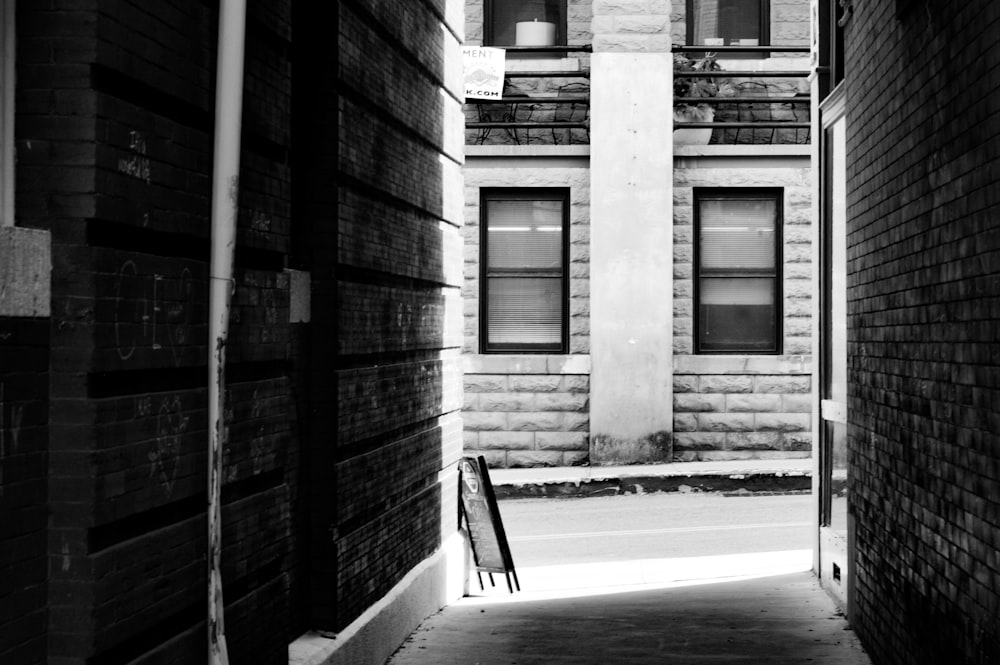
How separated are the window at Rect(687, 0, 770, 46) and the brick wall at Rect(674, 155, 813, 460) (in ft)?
6.19

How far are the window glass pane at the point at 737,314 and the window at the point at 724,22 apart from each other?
348cm

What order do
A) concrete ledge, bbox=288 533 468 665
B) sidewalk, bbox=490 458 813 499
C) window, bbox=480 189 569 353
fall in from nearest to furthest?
concrete ledge, bbox=288 533 468 665 → sidewalk, bbox=490 458 813 499 → window, bbox=480 189 569 353

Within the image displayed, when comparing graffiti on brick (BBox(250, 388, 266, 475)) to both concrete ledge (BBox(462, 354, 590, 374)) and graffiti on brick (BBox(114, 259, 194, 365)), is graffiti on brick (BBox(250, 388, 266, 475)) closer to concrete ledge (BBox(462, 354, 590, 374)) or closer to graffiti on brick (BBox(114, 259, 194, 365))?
graffiti on brick (BBox(114, 259, 194, 365))

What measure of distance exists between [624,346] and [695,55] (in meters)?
4.39

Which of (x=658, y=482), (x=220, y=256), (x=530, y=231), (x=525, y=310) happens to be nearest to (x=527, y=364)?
(x=525, y=310)

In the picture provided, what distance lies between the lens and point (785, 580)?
12.0 meters

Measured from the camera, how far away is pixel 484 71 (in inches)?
760

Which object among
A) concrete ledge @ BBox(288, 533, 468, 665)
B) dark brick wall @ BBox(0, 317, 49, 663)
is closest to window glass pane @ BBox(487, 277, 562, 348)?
concrete ledge @ BBox(288, 533, 468, 665)

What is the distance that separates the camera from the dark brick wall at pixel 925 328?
18.9ft

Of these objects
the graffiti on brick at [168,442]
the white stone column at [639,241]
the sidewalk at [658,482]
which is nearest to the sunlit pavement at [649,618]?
the graffiti on brick at [168,442]

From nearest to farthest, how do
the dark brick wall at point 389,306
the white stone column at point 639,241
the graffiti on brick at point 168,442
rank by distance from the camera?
the graffiti on brick at point 168,442, the dark brick wall at point 389,306, the white stone column at point 639,241

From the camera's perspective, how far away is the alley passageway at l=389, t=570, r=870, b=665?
8.77 metres

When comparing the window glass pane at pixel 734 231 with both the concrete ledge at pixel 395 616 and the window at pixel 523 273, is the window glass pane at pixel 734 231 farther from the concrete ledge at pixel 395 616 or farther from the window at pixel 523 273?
the concrete ledge at pixel 395 616

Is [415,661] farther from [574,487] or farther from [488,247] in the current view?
[488,247]
